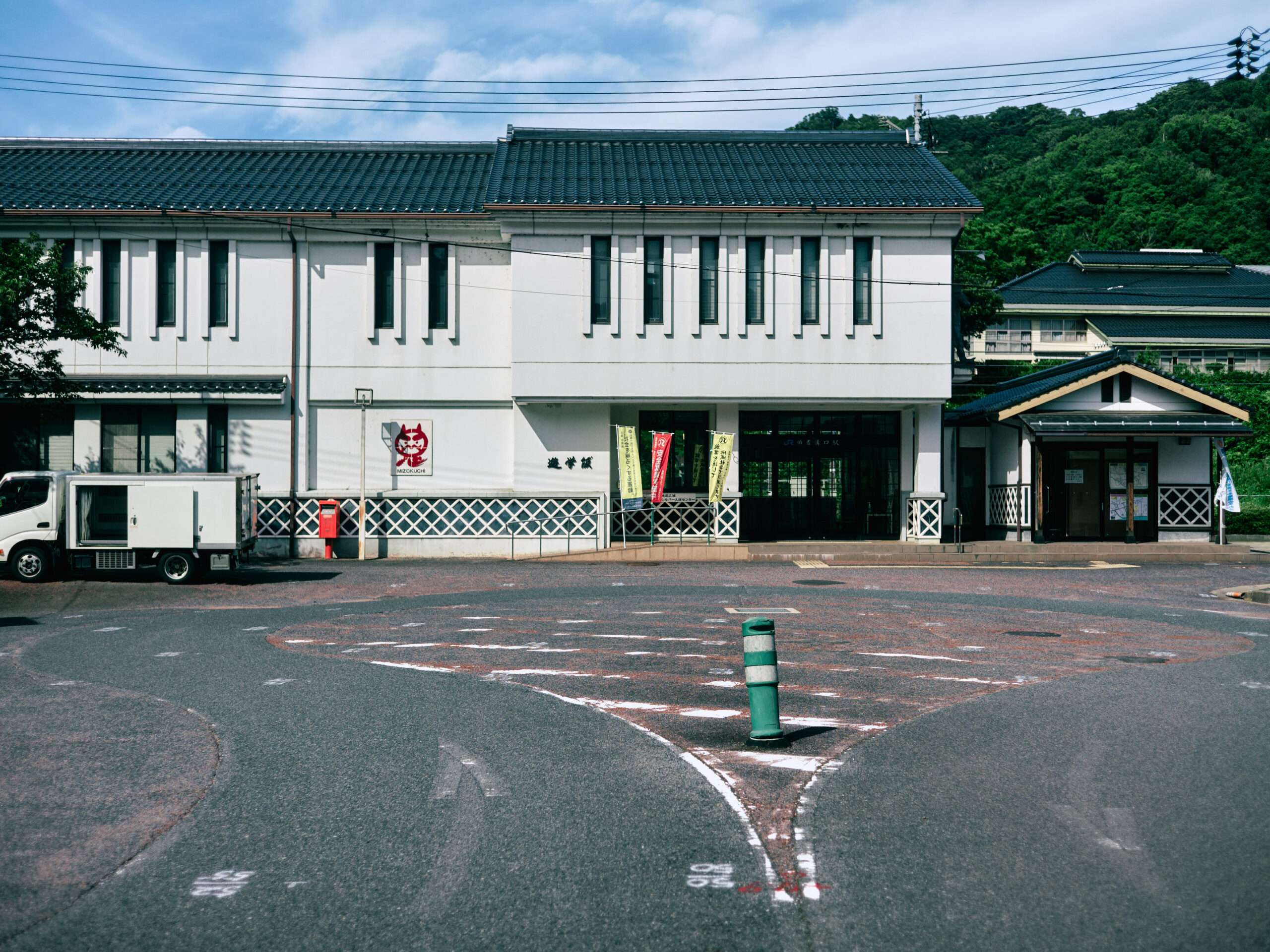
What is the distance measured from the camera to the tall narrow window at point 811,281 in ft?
85.5

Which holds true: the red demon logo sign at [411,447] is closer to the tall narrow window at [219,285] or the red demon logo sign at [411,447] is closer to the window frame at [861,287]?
the tall narrow window at [219,285]

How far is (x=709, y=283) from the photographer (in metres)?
26.1

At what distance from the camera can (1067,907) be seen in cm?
436

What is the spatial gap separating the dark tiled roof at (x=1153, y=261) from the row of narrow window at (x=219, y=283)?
4329 cm

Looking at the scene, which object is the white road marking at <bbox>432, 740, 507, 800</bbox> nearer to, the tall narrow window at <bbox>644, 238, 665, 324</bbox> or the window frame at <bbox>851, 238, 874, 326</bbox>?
the tall narrow window at <bbox>644, 238, 665, 324</bbox>

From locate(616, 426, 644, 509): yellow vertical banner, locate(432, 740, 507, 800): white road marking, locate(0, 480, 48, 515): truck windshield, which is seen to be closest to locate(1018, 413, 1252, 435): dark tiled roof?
locate(616, 426, 644, 509): yellow vertical banner

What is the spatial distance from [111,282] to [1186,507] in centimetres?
2892

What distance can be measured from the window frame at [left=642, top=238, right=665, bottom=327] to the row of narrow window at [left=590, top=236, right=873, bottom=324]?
0.04 ft

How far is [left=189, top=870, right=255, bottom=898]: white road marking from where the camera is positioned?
14.8 feet

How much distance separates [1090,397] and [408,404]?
59.9 ft

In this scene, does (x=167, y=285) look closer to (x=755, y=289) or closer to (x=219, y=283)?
(x=219, y=283)

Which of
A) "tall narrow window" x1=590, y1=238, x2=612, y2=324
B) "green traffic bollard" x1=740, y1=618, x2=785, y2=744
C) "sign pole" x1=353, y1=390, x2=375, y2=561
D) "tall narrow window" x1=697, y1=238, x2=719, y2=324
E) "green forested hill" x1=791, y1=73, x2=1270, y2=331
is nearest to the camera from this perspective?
"green traffic bollard" x1=740, y1=618, x2=785, y2=744

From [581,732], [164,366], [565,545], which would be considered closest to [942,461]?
[565,545]

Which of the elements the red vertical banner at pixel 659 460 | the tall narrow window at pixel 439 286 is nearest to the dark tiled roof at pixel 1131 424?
the red vertical banner at pixel 659 460
